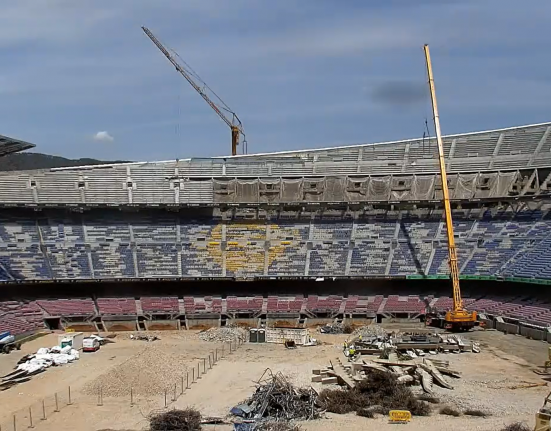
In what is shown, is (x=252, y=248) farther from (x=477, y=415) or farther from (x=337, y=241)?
(x=477, y=415)

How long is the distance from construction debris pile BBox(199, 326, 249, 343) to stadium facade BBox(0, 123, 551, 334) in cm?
442

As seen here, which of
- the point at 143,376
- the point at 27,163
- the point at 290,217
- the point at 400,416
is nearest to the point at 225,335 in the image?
the point at 143,376

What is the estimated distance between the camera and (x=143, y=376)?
29969 millimetres

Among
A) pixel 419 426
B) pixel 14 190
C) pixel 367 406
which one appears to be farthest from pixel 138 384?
pixel 14 190

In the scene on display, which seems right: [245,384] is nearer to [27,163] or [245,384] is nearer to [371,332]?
[371,332]

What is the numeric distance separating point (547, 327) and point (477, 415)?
56.4ft

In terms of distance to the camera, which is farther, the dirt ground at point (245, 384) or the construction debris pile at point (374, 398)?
the construction debris pile at point (374, 398)

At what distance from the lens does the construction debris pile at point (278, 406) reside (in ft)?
74.3

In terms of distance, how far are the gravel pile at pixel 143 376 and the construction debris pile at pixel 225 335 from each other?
17.1 feet

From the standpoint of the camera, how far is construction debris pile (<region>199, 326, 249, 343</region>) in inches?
1577

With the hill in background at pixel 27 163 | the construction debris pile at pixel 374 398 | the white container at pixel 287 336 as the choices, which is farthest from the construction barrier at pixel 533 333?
the hill in background at pixel 27 163

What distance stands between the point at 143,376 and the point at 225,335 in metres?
10.9

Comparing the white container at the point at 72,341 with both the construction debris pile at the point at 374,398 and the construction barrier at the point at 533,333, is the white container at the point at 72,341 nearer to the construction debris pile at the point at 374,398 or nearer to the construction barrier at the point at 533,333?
the construction debris pile at the point at 374,398

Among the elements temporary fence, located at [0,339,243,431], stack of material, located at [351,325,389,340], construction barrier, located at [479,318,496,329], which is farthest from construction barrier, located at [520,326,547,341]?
temporary fence, located at [0,339,243,431]
